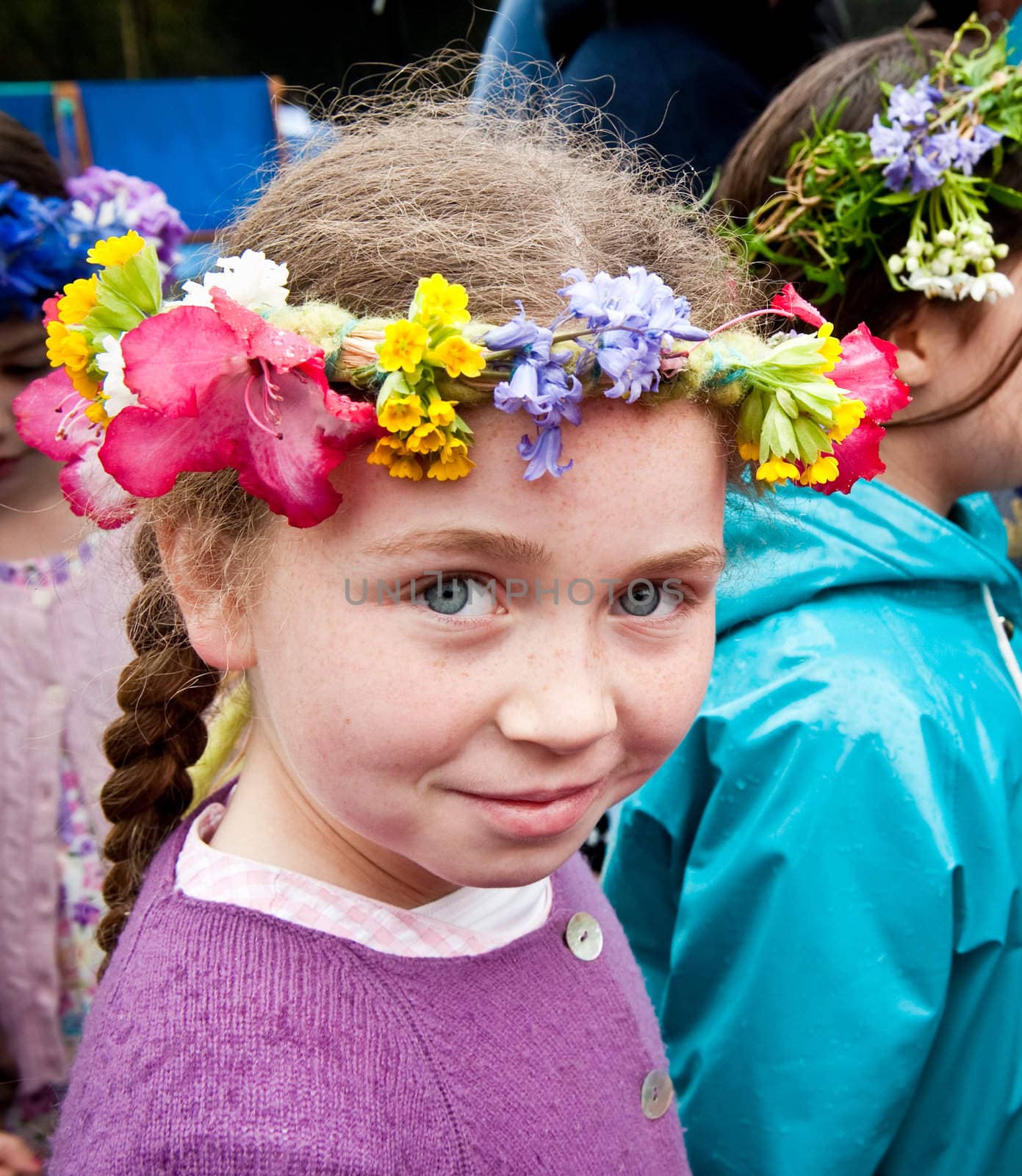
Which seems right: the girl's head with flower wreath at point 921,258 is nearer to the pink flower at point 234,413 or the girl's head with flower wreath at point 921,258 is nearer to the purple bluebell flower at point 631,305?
the purple bluebell flower at point 631,305

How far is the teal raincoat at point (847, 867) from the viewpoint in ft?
5.30

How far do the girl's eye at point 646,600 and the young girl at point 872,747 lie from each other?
43 centimetres

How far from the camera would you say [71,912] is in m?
2.26

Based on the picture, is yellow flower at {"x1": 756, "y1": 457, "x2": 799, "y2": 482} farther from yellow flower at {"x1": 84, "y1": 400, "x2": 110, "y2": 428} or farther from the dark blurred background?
the dark blurred background

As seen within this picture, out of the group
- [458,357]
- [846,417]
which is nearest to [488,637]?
[458,357]

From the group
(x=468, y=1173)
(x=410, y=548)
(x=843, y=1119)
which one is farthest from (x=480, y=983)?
(x=843, y=1119)

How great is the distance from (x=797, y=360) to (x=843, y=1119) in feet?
3.65

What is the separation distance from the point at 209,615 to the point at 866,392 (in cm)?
79

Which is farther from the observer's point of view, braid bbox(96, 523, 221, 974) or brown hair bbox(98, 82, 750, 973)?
braid bbox(96, 523, 221, 974)

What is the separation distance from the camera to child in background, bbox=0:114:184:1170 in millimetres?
2197

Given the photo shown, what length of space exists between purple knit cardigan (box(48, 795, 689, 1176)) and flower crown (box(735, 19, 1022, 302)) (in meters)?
1.28

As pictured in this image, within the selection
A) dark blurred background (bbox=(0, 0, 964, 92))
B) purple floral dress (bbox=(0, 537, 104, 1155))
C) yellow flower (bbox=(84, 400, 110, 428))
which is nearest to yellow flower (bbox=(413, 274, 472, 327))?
yellow flower (bbox=(84, 400, 110, 428))

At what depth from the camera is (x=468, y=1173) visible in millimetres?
1117

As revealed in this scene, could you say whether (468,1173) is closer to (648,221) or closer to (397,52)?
(648,221)
